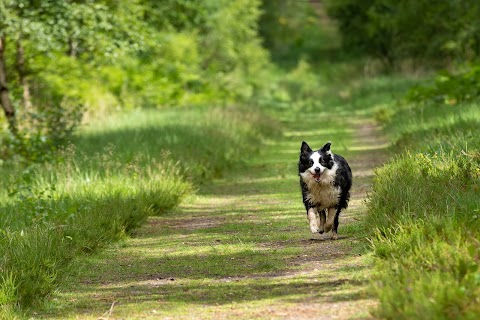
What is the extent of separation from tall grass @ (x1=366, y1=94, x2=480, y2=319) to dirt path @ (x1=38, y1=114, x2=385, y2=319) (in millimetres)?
333

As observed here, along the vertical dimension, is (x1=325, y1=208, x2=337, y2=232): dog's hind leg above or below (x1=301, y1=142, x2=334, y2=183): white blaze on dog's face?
below

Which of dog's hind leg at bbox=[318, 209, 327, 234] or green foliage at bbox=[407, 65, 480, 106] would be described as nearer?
dog's hind leg at bbox=[318, 209, 327, 234]

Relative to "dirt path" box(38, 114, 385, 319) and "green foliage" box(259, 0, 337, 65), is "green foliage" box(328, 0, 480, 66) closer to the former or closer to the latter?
"green foliage" box(259, 0, 337, 65)

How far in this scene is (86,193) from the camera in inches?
511

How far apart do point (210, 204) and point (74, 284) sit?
5.88 meters

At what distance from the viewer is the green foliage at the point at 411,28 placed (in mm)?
35375

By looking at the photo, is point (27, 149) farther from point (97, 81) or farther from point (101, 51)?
point (97, 81)

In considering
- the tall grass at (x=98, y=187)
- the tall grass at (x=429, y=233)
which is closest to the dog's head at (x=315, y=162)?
the tall grass at (x=429, y=233)

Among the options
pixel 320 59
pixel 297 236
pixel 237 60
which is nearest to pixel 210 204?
pixel 297 236

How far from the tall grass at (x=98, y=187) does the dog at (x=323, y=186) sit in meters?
2.49

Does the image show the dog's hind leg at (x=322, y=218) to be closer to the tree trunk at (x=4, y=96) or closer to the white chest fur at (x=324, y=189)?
the white chest fur at (x=324, y=189)

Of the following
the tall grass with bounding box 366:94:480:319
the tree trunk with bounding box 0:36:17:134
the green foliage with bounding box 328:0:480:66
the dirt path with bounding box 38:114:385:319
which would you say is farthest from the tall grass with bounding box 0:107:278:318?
the green foliage with bounding box 328:0:480:66

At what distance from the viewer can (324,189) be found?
1051 centimetres

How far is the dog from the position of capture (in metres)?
10.5
